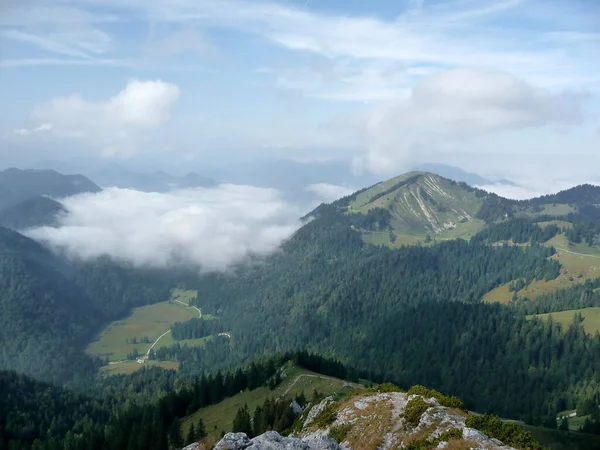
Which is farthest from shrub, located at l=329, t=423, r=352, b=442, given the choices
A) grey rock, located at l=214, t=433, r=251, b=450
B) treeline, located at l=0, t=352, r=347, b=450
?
treeline, located at l=0, t=352, r=347, b=450

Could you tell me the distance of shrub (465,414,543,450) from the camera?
54.1 meters

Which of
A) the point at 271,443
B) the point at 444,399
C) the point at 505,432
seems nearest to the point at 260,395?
the point at 444,399

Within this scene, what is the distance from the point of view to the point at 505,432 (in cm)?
5572

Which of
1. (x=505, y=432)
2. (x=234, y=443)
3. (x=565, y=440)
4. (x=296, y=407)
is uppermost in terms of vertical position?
(x=234, y=443)

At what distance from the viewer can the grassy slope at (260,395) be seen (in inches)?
4705

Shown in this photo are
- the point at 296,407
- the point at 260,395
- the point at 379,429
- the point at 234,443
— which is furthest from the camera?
the point at 260,395

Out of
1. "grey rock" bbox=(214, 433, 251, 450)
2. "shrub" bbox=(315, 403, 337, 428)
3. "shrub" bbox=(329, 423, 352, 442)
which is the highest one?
"grey rock" bbox=(214, 433, 251, 450)

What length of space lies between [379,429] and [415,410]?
232 inches

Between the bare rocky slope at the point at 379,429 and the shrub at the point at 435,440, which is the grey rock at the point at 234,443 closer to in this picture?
the bare rocky slope at the point at 379,429

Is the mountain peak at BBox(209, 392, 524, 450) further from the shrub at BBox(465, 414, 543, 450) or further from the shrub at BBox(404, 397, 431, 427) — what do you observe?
the shrub at BBox(465, 414, 543, 450)

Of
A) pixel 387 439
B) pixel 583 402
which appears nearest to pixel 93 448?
pixel 387 439

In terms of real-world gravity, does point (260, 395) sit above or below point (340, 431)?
below

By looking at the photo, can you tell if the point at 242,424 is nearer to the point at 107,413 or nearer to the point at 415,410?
the point at 415,410

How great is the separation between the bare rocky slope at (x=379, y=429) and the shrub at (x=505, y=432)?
5.04ft
